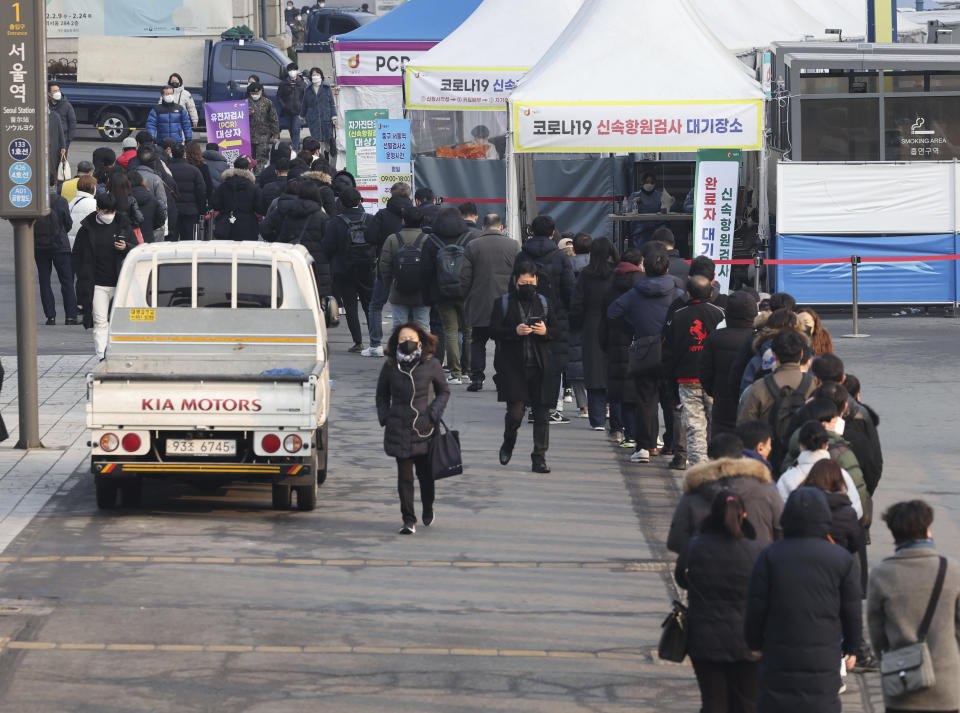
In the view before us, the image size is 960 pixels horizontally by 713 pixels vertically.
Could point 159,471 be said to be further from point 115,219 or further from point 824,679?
point 115,219

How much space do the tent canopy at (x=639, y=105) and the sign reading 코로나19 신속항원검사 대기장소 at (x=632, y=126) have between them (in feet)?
0.04

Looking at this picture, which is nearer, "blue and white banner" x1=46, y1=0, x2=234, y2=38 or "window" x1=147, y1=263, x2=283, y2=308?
"window" x1=147, y1=263, x2=283, y2=308

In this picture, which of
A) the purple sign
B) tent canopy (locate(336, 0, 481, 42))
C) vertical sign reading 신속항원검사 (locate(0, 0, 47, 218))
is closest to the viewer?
vertical sign reading 신속항원검사 (locate(0, 0, 47, 218))

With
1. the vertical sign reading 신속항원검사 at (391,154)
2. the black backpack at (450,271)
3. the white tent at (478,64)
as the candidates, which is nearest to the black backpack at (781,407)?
the black backpack at (450,271)

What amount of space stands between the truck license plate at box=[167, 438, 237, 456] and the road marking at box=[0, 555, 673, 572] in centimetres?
96

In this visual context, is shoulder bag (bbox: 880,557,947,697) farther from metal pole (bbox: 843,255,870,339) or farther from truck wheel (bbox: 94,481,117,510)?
metal pole (bbox: 843,255,870,339)

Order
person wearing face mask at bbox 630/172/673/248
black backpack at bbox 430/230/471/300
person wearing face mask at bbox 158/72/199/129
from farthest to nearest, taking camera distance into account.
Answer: person wearing face mask at bbox 158/72/199/129 < person wearing face mask at bbox 630/172/673/248 < black backpack at bbox 430/230/471/300

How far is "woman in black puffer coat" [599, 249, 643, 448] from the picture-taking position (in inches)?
533

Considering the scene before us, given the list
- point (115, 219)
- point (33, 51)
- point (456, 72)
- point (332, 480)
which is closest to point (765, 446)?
point (332, 480)

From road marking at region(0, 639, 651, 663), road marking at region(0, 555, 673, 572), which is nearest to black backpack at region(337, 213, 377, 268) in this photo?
Result: road marking at region(0, 555, 673, 572)

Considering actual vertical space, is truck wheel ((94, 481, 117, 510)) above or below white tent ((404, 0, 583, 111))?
below

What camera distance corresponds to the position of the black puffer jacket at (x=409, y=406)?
36.0 feet

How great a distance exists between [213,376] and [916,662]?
241 inches

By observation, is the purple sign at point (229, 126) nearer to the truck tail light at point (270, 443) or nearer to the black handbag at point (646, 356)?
the black handbag at point (646, 356)
